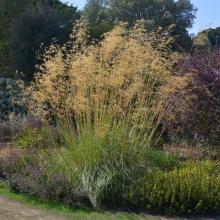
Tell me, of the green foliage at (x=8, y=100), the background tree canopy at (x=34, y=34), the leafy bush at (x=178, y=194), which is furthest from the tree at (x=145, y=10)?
the leafy bush at (x=178, y=194)

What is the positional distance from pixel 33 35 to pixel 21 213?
12633 mm

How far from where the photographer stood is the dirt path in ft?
23.5

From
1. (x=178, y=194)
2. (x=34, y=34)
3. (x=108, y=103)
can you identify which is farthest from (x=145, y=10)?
(x=178, y=194)

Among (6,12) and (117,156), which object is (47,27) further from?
(117,156)

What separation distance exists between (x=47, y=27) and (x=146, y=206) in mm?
12639

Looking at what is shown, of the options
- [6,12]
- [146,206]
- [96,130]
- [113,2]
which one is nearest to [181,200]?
[146,206]

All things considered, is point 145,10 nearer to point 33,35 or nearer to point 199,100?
point 33,35

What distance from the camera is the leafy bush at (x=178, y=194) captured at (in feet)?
24.7

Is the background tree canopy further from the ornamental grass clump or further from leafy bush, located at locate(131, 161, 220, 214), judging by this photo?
leafy bush, located at locate(131, 161, 220, 214)

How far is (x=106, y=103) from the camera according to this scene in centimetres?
902

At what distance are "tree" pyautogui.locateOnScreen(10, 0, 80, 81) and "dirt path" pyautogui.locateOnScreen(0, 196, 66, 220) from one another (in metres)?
11.2

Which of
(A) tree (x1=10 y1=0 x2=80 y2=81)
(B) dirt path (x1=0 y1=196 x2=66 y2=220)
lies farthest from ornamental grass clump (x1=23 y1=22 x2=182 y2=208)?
(A) tree (x1=10 y1=0 x2=80 y2=81)

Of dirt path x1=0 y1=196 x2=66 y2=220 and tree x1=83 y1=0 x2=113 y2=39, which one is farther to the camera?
tree x1=83 y1=0 x2=113 y2=39

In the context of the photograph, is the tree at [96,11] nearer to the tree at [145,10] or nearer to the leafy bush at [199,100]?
the tree at [145,10]
